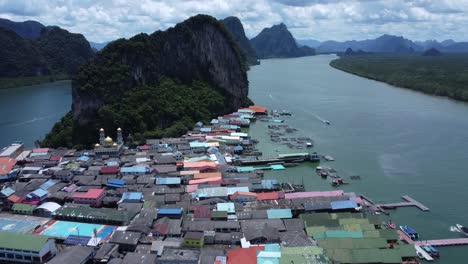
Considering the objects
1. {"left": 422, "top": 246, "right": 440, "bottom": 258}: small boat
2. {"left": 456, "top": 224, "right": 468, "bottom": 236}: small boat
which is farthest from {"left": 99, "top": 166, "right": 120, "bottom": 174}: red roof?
{"left": 456, "top": 224, "right": 468, "bottom": 236}: small boat

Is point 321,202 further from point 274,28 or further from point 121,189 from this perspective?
point 274,28

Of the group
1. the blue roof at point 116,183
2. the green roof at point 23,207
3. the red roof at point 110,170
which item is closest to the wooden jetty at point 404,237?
the blue roof at point 116,183

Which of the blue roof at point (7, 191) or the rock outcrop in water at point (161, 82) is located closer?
the blue roof at point (7, 191)

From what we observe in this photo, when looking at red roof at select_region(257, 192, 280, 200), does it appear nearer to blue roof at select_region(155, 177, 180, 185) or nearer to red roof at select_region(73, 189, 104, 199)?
blue roof at select_region(155, 177, 180, 185)

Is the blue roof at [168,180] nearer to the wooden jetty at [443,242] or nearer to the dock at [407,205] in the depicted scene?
the dock at [407,205]

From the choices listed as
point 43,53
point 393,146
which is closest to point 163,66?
point 393,146

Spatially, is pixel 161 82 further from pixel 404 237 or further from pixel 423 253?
pixel 423 253
